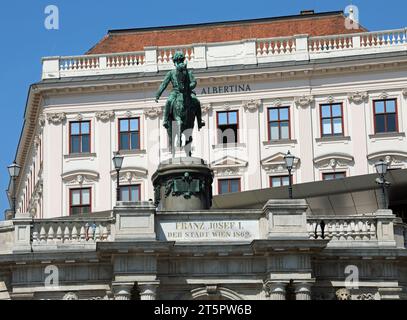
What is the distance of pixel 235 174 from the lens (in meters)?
71.1

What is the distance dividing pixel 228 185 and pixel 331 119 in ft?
22.4

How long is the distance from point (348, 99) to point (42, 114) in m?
17.5

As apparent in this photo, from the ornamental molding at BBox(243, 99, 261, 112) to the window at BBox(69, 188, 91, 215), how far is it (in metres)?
9.96

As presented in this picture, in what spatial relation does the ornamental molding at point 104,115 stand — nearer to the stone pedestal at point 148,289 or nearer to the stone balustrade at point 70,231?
the stone balustrade at point 70,231

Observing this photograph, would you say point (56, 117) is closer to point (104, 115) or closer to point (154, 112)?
point (104, 115)

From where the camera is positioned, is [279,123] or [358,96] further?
[279,123]

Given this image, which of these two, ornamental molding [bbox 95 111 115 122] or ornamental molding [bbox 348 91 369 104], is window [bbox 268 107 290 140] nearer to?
ornamental molding [bbox 348 91 369 104]

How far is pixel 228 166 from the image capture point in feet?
233

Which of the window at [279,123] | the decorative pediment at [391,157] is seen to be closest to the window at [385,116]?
the decorative pediment at [391,157]

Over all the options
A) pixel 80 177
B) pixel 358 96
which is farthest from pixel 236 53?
pixel 80 177

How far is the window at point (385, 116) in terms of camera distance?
70.3 metres

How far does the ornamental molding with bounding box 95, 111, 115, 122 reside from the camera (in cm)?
7256

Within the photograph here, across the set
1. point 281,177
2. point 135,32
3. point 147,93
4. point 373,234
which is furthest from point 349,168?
point 373,234

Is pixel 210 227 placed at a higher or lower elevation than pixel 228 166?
lower
